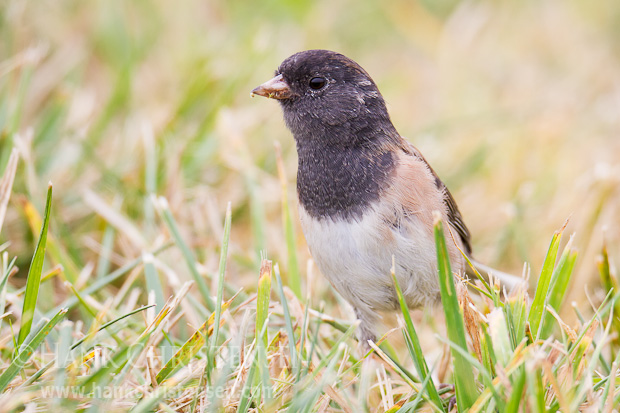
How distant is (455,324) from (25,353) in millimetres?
1087

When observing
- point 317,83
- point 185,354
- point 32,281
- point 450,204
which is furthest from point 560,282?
point 32,281

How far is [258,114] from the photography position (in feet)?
12.6

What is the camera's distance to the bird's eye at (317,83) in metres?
2.31

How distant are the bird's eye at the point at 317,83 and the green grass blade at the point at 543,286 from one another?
94 centimetres

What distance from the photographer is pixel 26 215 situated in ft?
8.36

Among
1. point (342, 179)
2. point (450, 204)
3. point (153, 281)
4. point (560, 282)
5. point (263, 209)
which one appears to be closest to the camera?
point (560, 282)

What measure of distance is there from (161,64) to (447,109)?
6.08 feet

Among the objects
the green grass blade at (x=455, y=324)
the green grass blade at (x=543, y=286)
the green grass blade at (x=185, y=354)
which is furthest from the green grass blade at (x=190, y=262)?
the green grass blade at (x=543, y=286)

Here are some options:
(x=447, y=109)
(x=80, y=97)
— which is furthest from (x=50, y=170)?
(x=447, y=109)

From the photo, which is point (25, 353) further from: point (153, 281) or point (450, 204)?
point (450, 204)

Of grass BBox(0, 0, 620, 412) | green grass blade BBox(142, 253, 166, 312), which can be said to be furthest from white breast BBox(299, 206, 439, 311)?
green grass blade BBox(142, 253, 166, 312)

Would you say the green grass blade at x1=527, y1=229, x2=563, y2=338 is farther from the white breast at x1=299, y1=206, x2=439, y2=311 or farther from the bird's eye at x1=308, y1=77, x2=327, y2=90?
the bird's eye at x1=308, y1=77, x2=327, y2=90

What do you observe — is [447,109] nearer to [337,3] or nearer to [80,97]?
[337,3]

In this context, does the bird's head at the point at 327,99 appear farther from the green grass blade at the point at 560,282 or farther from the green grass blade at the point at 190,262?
the green grass blade at the point at 560,282
